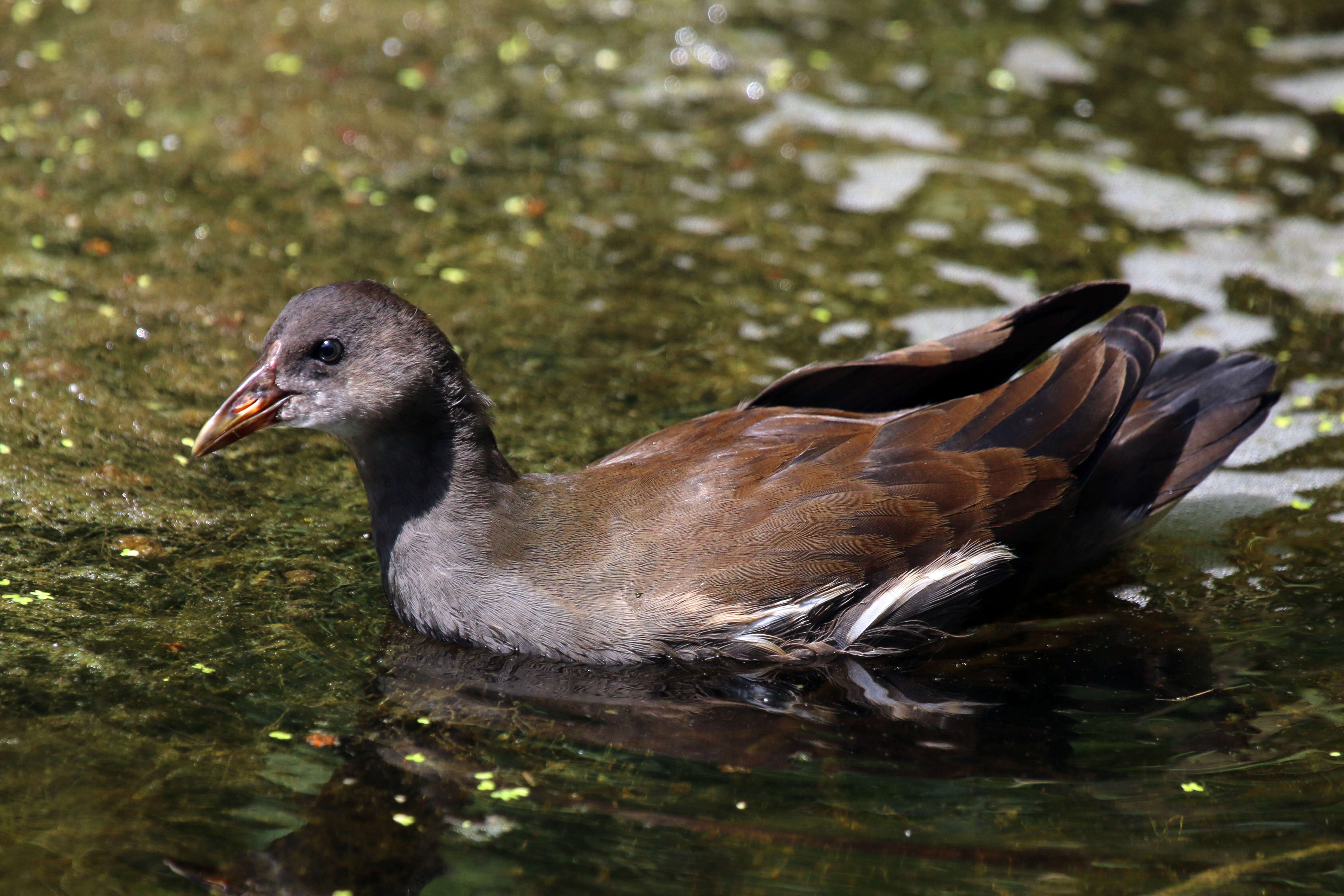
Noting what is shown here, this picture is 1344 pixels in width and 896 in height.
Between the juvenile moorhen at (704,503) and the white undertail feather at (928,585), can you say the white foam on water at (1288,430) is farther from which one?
the white undertail feather at (928,585)

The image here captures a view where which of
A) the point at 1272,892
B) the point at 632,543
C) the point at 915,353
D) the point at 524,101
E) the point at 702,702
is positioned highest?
the point at 524,101

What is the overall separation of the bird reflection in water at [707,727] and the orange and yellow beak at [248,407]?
77cm

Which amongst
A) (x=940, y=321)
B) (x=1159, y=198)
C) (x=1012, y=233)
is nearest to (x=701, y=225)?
(x=940, y=321)

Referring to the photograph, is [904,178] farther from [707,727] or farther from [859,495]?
[707,727]

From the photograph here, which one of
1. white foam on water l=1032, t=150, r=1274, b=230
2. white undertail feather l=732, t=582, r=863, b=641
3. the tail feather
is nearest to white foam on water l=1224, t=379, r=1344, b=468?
the tail feather

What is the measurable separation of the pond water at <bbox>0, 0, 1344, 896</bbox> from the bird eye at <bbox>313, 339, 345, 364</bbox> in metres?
0.73

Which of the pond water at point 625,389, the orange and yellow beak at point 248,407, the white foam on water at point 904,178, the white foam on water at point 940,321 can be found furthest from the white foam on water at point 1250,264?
the orange and yellow beak at point 248,407

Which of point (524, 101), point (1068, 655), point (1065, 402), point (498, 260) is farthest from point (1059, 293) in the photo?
point (524, 101)

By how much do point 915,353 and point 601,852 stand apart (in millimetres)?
2009

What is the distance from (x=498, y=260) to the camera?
6512 mm

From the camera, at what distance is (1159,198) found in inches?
281

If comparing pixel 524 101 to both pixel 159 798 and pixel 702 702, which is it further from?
pixel 159 798

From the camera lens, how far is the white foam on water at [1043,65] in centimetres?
817

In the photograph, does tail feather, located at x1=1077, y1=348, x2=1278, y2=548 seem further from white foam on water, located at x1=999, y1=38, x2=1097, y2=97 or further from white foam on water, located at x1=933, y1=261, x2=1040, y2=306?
white foam on water, located at x1=999, y1=38, x2=1097, y2=97
